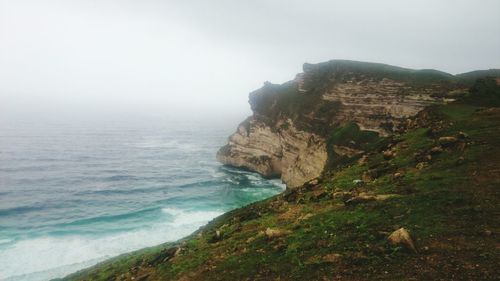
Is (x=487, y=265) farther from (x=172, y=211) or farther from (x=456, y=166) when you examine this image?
(x=172, y=211)

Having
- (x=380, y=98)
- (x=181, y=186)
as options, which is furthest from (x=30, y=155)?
(x=380, y=98)

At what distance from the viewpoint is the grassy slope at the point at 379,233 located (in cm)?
929

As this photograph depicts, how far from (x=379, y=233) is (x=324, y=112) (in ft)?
157

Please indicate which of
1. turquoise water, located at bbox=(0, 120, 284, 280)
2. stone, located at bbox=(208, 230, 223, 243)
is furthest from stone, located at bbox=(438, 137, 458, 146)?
turquoise water, located at bbox=(0, 120, 284, 280)

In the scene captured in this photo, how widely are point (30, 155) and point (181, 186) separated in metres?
45.1

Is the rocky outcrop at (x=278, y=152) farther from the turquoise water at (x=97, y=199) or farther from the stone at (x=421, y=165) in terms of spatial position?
the stone at (x=421, y=165)

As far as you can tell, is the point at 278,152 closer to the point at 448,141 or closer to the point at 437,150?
the point at 448,141

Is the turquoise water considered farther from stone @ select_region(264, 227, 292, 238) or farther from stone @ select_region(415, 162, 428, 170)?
stone @ select_region(415, 162, 428, 170)

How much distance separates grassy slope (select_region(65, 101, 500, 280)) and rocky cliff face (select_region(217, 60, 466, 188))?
13.4 metres

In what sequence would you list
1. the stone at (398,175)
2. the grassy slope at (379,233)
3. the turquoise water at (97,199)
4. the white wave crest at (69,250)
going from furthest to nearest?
the turquoise water at (97,199) → the white wave crest at (69,250) → the stone at (398,175) → the grassy slope at (379,233)

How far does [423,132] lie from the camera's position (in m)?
25.9

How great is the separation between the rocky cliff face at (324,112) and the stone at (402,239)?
21229 millimetres

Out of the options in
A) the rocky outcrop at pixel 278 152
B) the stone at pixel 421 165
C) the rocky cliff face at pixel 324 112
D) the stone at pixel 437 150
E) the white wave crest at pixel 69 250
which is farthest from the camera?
the rocky outcrop at pixel 278 152

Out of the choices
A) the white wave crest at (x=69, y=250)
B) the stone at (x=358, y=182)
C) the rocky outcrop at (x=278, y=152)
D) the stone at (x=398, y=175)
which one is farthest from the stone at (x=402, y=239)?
the rocky outcrop at (x=278, y=152)
